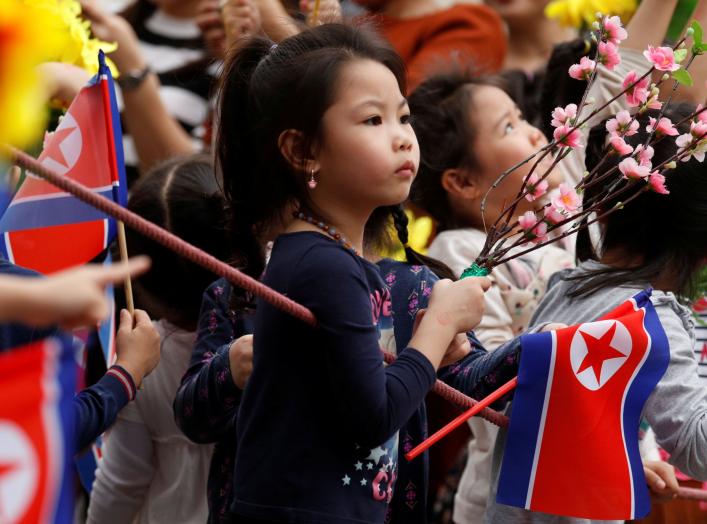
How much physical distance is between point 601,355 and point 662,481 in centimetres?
44

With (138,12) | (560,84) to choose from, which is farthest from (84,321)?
(138,12)

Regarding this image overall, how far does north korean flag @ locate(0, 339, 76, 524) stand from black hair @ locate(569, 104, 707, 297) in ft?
4.09

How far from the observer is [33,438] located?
1229mm

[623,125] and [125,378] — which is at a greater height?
[623,125]

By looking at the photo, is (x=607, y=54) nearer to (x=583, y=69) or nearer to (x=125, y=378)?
(x=583, y=69)

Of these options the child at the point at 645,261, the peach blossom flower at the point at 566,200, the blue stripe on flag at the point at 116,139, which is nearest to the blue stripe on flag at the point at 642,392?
the child at the point at 645,261

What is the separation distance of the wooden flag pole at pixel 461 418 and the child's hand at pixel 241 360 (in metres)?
0.28

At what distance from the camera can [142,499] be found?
242cm

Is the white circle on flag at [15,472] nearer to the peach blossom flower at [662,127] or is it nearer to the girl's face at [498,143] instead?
the peach blossom flower at [662,127]

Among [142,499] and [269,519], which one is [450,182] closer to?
[142,499]

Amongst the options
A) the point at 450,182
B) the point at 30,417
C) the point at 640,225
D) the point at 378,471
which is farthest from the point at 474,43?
the point at 30,417

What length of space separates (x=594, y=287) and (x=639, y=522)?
0.63m

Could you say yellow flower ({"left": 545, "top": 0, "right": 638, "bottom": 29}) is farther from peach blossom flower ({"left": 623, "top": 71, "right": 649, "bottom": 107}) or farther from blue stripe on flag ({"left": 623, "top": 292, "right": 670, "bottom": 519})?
blue stripe on flag ({"left": 623, "top": 292, "right": 670, "bottom": 519})

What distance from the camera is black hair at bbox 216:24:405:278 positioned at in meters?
1.85
